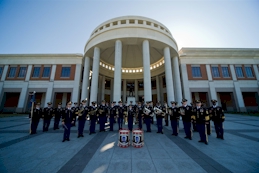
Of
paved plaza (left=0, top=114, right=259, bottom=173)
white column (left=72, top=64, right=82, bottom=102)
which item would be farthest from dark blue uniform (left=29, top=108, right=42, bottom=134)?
white column (left=72, top=64, right=82, bottom=102)

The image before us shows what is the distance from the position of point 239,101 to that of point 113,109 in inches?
1246

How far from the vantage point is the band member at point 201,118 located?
5.79 meters

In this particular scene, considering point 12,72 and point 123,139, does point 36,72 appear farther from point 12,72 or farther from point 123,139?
point 123,139

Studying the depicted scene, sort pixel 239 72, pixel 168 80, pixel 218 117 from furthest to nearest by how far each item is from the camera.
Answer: pixel 239 72 < pixel 168 80 < pixel 218 117

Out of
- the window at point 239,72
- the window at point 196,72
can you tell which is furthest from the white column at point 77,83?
the window at point 239,72

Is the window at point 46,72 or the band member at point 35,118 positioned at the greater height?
the window at point 46,72

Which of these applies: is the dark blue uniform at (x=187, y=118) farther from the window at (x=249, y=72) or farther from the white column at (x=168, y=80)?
the window at (x=249, y=72)

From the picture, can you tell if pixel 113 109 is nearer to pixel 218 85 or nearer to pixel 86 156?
pixel 86 156

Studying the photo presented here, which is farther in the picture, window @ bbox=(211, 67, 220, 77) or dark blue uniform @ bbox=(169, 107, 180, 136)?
window @ bbox=(211, 67, 220, 77)

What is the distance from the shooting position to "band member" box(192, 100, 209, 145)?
5.79 m

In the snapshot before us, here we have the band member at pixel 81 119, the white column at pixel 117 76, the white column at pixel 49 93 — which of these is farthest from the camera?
the white column at pixel 49 93

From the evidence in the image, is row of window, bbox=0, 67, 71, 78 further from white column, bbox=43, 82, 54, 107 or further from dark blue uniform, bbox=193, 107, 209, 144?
dark blue uniform, bbox=193, 107, 209, 144

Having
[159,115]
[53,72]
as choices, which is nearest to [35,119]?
[159,115]

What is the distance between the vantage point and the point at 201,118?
5984mm
